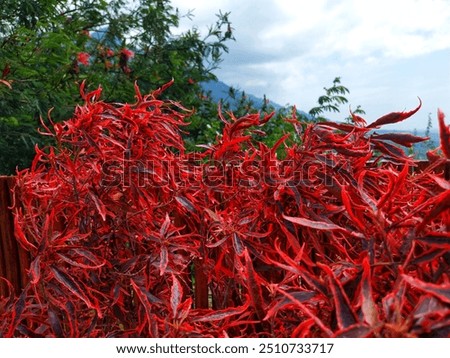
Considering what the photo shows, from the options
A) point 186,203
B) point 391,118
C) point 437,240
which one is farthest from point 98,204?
point 437,240

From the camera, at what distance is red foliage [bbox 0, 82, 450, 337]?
96 cm

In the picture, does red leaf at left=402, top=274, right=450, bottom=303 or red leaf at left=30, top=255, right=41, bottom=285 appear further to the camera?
red leaf at left=30, top=255, right=41, bottom=285

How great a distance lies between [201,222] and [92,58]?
7093 mm

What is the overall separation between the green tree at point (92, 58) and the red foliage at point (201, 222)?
4.01 meters

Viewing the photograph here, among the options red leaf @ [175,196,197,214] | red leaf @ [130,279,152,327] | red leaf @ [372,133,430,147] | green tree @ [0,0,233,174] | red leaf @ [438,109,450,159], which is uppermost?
Result: green tree @ [0,0,233,174]

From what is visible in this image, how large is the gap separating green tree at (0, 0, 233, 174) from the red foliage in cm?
401

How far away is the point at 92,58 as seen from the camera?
787cm

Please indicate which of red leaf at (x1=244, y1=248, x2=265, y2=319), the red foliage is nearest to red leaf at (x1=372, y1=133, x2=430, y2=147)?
the red foliage

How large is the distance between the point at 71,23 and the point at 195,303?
20.0ft

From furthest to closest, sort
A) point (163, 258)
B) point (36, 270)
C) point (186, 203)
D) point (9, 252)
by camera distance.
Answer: point (9, 252) → point (186, 203) → point (163, 258) → point (36, 270)

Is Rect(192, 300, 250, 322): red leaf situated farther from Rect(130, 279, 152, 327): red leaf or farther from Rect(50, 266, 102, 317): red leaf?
Rect(50, 266, 102, 317): red leaf

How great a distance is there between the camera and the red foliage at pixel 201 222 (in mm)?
958

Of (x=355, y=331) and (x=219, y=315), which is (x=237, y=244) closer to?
(x=219, y=315)
